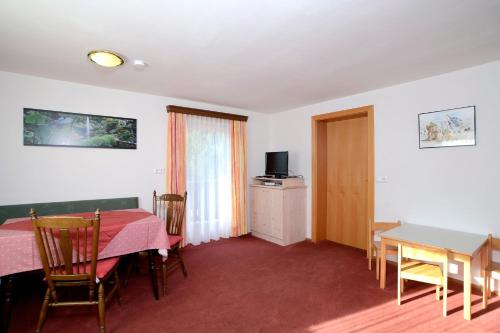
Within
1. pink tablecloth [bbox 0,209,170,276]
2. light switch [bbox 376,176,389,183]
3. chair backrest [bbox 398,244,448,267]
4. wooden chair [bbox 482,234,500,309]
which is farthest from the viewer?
light switch [bbox 376,176,389,183]

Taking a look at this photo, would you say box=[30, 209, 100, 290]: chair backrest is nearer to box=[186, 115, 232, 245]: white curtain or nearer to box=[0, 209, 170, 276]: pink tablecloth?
box=[0, 209, 170, 276]: pink tablecloth

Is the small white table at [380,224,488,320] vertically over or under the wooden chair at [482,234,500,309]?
over

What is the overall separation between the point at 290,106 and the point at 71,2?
11.6 ft

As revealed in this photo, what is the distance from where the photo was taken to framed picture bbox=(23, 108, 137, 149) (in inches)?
121

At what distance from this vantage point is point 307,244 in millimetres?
4348

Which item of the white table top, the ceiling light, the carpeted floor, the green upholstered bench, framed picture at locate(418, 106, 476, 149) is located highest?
the ceiling light

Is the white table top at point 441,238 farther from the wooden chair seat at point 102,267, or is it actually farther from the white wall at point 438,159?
the wooden chair seat at point 102,267

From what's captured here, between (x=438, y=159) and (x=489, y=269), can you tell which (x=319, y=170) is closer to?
(x=438, y=159)

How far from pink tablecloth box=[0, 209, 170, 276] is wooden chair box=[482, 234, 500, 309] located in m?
3.07

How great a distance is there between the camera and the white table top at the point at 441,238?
7.64 ft

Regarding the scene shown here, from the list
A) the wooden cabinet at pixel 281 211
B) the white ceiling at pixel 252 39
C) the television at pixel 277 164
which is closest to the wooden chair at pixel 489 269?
the white ceiling at pixel 252 39

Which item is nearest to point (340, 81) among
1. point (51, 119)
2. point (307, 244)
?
point (307, 244)

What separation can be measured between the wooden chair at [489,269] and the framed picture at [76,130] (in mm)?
4417

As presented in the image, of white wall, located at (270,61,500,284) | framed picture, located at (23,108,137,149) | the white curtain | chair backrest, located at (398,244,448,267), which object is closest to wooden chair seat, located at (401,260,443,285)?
chair backrest, located at (398,244,448,267)
